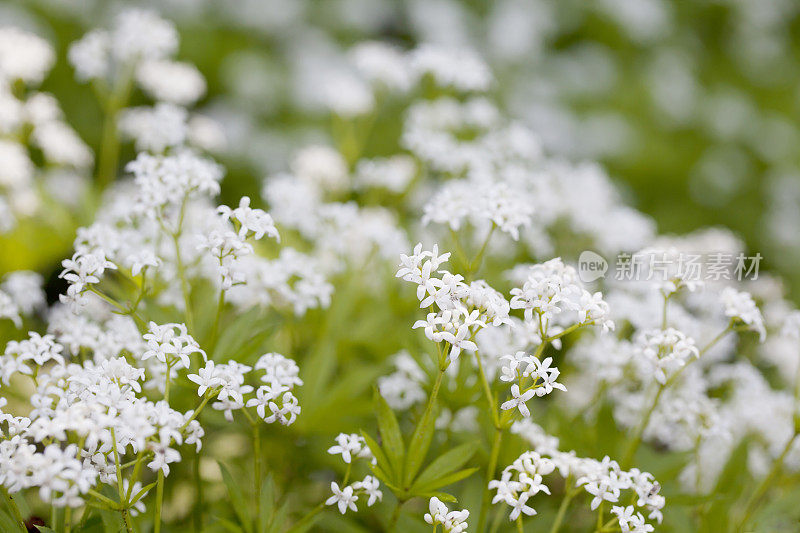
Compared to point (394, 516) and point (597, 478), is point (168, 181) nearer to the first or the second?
point (394, 516)

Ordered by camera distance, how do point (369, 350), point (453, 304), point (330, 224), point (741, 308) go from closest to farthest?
point (453, 304) → point (741, 308) → point (369, 350) → point (330, 224)

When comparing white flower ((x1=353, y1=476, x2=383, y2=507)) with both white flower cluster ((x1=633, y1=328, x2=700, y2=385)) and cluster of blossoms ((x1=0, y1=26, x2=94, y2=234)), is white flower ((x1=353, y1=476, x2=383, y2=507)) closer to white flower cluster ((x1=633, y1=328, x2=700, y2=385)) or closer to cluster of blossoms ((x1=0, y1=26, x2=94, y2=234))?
white flower cluster ((x1=633, y1=328, x2=700, y2=385))

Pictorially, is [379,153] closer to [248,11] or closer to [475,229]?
[248,11]

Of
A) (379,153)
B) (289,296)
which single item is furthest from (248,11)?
(289,296)

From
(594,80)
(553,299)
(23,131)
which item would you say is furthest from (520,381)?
(594,80)

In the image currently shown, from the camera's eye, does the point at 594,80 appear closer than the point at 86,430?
No
